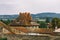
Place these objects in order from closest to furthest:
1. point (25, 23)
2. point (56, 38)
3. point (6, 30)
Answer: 1. point (56, 38)
2. point (6, 30)
3. point (25, 23)

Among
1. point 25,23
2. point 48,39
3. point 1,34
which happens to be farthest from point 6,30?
point 25,23

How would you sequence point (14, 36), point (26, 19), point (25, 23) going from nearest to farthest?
point (14, 36), point (25, 23), point (26, 19)

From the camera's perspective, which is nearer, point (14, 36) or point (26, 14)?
point (14, 36)

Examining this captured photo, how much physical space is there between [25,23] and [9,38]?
77.8ft

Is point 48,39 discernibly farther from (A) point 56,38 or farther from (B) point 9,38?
(B) point 9,38

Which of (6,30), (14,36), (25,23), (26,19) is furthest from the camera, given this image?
(26,19)

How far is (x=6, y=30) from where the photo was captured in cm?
2191

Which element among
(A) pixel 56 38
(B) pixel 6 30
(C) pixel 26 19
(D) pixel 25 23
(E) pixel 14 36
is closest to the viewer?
(A) pixel 56 38

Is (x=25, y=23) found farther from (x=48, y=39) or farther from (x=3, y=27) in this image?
(x=48, y=39)

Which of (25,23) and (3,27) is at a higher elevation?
(3,27)

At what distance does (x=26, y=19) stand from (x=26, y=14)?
2149 millimetres

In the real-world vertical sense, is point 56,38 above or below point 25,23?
above

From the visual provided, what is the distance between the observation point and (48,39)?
691 inches

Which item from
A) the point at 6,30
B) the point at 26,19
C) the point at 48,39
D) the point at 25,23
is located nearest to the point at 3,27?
the point at 6,30
